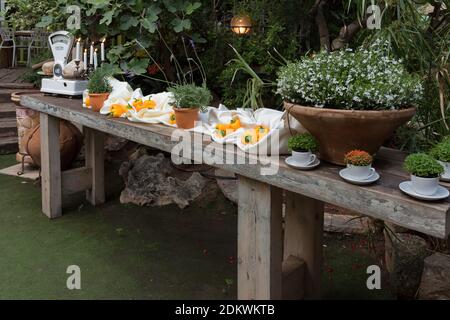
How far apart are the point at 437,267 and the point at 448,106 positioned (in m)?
0.80

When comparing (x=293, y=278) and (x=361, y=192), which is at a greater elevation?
(x=361, y=192)

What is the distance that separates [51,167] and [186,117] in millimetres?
1747

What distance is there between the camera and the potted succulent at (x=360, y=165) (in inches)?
55.6

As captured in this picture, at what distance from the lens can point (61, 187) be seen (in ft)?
11.7

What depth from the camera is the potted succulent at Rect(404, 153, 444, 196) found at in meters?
1.29

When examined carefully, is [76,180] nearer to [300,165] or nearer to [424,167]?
[300,165]

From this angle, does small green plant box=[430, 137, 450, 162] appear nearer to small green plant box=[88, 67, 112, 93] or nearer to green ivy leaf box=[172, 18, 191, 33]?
small green plant box=[88, 67, 112, 93]

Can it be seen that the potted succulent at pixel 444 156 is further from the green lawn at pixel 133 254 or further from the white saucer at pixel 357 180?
the green lawn at pixel 133 254

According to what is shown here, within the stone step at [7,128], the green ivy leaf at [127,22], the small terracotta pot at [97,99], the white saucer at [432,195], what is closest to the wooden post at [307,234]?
Answer: the white saucer at [432,195]

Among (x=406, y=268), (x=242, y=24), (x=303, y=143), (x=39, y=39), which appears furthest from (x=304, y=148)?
(x=39, y=39)

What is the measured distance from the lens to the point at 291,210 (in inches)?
84.7

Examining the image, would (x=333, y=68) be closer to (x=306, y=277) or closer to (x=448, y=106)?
(x=448, y=106)

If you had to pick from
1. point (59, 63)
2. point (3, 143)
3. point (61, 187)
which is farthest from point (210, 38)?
point (3, 143)

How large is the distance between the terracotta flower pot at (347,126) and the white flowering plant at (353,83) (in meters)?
0.04
